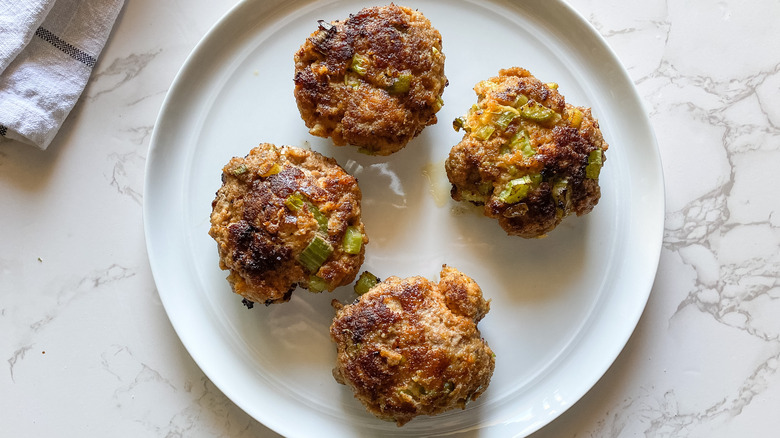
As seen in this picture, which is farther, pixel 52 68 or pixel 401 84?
pixel 52 68

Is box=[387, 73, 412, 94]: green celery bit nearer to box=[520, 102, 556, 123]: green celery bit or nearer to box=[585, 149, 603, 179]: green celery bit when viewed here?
box=[520, 102, 556, 123]: green celery bit

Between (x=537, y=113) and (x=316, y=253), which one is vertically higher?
(x=537, y=113)

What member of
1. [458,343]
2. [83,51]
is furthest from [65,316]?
[458,343]

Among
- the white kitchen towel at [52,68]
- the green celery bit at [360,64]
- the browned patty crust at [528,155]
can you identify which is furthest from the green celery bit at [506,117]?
the white kitchen towel at [52,68]

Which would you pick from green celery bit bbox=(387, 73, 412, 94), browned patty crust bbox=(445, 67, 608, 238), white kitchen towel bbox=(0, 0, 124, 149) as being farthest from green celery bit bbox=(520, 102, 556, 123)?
white kitchen towel bbox=(0, 0, 124, 149)

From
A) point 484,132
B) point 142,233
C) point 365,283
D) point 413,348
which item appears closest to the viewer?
point 413,348

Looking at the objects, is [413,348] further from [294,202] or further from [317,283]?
[294,202]

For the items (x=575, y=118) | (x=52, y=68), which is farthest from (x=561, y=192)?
(x=52, y=68)
